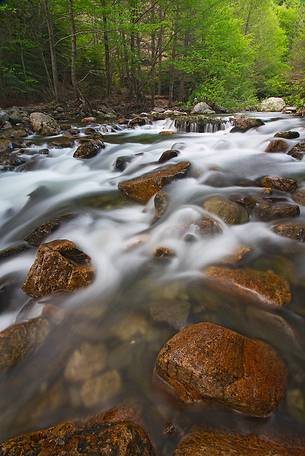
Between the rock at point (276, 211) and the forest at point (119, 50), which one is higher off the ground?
the forest at point (119, 50)

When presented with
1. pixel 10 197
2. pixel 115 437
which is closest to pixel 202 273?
pixel 115 437

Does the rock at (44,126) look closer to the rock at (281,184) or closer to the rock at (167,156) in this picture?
the rock at (167,156)

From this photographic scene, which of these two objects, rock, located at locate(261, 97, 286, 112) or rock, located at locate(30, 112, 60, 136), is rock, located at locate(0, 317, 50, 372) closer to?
rock, located at locate(30, 112, 60, 136)

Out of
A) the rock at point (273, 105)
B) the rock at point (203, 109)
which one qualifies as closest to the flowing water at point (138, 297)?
the rock at point (203, 109)

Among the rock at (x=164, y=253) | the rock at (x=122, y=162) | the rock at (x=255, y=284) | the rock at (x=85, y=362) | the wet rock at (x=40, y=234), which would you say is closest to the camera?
the rock at (x=85, y=362)

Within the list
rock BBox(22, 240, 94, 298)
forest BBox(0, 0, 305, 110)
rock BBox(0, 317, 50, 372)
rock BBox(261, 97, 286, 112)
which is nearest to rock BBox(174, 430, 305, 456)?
rock BBox(0, 317, 50, 372)

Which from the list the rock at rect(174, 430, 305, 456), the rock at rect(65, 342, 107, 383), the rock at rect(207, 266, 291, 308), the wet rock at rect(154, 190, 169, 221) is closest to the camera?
the rock at rect(174, 430, 305, 456)

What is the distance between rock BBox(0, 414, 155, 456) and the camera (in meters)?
1.48

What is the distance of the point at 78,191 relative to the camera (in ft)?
19.1

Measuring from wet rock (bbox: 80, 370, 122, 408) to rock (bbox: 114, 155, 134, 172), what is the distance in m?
5.26

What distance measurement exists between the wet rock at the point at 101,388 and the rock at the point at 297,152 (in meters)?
5.78

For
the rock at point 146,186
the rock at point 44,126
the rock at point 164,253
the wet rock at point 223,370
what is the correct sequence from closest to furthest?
1. the wet rock at point 223,370
2. the rock at point 164,253
3. the rock at point 146,186
4. the rock at point 44,126

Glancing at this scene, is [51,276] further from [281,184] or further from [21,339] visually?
[281,184]

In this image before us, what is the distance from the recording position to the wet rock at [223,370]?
1830 millimetres
